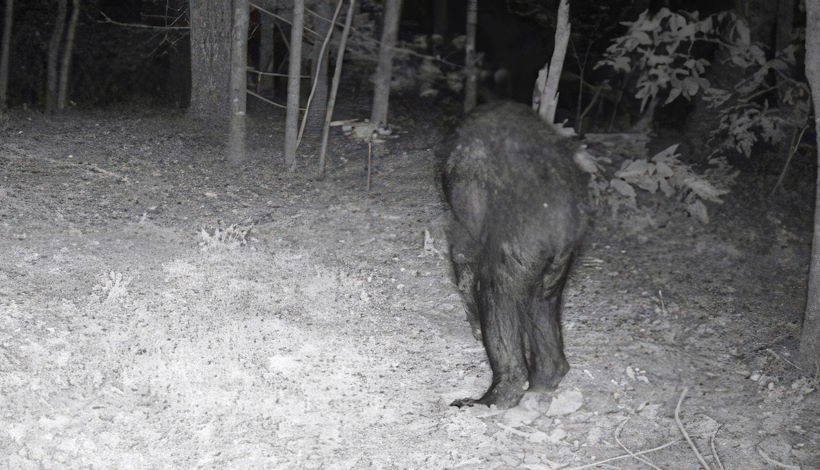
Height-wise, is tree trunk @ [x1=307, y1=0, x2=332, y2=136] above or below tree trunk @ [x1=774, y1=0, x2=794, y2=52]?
below

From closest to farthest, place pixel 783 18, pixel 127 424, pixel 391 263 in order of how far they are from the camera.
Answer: pixel 127 424
pixel 391 263
pixel 783 18

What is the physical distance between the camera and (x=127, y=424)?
469 centimetres

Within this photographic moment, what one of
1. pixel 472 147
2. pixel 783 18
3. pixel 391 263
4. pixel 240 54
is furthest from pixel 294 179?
pixel 783 18

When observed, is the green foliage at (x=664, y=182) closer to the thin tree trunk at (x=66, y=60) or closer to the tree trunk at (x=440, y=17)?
the tree trunk at (x=440, y=17)

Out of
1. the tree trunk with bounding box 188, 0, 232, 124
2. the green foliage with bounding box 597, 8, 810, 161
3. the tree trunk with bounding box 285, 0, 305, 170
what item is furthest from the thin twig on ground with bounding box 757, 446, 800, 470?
the tree trunk with bounding box 188, 0, 232, 124

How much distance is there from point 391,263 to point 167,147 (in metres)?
3.26

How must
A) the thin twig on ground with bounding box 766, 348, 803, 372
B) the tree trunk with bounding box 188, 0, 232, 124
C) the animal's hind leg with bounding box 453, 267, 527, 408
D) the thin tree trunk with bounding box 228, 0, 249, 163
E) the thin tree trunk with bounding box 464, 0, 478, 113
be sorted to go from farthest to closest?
the tree trunk with bounding box 188, 0, 232, 124, the thin tree trunk with bounding box 464, 0, 478, 113, the thin tree trunk with bounding box 228, 0, 249, 163, the thin twig on ground with bounding box 766, 348, 803, 372, the animal's hind leg with bounding box 453, 267, 527, 408

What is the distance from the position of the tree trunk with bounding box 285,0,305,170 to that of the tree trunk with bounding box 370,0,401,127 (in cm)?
106

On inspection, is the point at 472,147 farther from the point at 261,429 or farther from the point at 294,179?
the point at 294,179

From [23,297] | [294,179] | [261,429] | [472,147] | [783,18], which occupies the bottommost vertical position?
[261,429]

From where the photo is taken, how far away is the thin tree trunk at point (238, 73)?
7.78 m

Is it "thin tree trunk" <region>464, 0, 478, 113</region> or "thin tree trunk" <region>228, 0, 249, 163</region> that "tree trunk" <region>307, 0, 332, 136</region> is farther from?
"thin tree trunk" <region>464, 0, 478, 113</region>

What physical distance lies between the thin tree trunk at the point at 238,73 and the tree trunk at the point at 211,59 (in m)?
0.98

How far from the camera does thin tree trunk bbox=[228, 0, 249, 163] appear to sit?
7.78 meters
